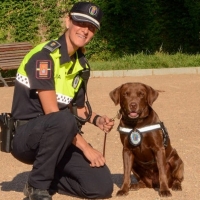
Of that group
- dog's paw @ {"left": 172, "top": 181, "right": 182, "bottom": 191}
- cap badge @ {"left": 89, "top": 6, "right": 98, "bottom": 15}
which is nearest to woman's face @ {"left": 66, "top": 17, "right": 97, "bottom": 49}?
cap badge @ {"left": 89, "top": 6, "right": 98, "bottom": 15}

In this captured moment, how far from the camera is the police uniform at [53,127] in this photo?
17.9 feet

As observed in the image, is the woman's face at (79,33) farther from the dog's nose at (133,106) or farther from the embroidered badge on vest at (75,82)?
the dog's nose at (133,106)

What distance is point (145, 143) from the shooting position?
593cm

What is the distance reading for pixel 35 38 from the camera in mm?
19828

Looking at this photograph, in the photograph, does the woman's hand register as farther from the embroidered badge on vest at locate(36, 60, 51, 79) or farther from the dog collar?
the embroidered badge on vest at locate(36, 60, 51, 79)

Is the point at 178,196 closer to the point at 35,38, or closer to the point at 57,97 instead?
the point at 57,97

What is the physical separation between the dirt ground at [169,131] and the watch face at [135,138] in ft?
1.51

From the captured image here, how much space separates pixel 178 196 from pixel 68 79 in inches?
51.5

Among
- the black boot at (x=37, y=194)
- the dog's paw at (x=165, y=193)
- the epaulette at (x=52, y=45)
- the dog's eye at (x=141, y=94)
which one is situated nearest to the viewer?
the black boot at (x=37, y=194)

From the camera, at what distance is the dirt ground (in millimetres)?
6230

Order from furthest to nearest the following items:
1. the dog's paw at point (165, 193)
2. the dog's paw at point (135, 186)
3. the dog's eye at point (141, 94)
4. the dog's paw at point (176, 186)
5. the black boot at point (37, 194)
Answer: the dog's paw at point (135, 186) → the dog's paw at point (176, 186) → the dog's eye at point (141, 94) → the dog's paw at point (165, 193) → the black boot at point (37, 194)

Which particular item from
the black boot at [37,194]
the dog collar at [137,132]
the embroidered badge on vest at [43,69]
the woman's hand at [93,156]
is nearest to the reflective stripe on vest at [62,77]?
the embroidered badge on vest at [43,69]

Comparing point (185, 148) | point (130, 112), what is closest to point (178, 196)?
point (130, 112)

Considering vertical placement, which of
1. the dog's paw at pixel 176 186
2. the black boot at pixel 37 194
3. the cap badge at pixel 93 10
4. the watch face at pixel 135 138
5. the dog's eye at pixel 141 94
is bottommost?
the dog's paw at pixel 176 186
